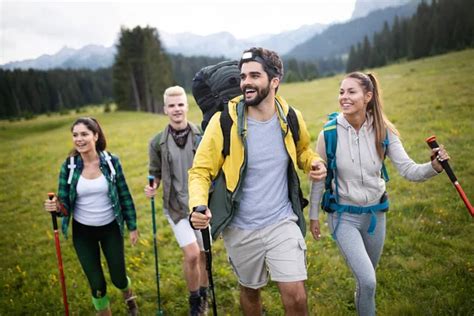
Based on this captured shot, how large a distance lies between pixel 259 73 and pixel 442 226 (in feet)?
19.1

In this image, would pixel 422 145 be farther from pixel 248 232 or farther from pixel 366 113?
pixel 248 232

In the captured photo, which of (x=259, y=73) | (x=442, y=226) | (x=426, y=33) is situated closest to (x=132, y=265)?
(x=259, y=73)

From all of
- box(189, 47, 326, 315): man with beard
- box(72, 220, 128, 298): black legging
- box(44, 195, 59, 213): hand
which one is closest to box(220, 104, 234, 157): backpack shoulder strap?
box(189, 47, 326, 315): man with beard

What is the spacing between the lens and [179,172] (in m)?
5.46

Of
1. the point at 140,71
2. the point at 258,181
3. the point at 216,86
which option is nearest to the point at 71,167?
the point at 216,86

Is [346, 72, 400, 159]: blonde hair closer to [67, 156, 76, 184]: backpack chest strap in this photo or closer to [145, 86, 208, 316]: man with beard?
[145, 86, 208, 316]: man with beard

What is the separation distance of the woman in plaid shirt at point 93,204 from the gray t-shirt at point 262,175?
2391mm

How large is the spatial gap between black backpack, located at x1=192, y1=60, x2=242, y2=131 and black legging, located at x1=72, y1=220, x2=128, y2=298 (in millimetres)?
2470

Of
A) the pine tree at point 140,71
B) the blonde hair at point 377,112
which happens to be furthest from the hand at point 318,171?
the pine tree at point 140,71

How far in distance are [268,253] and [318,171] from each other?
3.69ft

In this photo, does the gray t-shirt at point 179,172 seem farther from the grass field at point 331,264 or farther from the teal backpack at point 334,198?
the teal backpack at point 334,198

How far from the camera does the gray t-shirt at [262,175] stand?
3.85m

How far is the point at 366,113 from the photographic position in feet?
14.3

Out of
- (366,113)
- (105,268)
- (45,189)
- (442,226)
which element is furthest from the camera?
(45,189)
